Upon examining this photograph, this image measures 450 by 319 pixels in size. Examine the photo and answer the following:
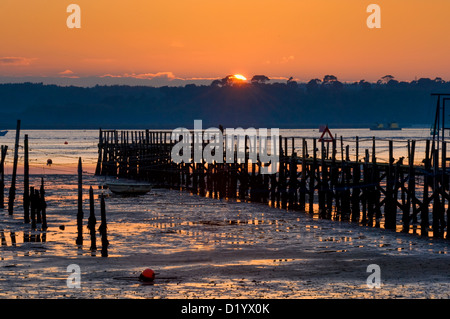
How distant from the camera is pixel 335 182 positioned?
4091 centimetres

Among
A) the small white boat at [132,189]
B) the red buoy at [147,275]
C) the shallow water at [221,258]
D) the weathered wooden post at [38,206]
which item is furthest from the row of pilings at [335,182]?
the weathered wooden post at [38,206]

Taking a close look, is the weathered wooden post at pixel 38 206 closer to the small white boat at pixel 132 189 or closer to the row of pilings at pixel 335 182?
the row of pilings at pixel 335 182

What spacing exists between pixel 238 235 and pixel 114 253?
22.0 feet

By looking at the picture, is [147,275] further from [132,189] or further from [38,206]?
[132,189]

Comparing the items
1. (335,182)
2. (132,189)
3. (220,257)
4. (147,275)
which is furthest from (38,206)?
(132,189)

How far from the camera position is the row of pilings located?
110 ft

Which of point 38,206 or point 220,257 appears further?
point 38,206

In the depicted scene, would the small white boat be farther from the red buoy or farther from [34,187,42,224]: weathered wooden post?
the red buoy

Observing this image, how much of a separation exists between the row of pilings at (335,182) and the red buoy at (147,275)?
1390 cm

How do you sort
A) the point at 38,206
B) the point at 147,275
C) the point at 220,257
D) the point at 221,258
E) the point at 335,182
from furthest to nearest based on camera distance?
the point at 335,182 < the point at 38,206 < the point at 220,257 < the point at 221,258 < the point at 147,275

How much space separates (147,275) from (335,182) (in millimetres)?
20668

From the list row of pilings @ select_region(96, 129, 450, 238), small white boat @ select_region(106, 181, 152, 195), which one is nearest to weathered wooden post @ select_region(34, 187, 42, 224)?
row of pilings @ select_region(96, 129, 450, 238)

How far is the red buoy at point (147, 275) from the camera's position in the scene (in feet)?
72.1
